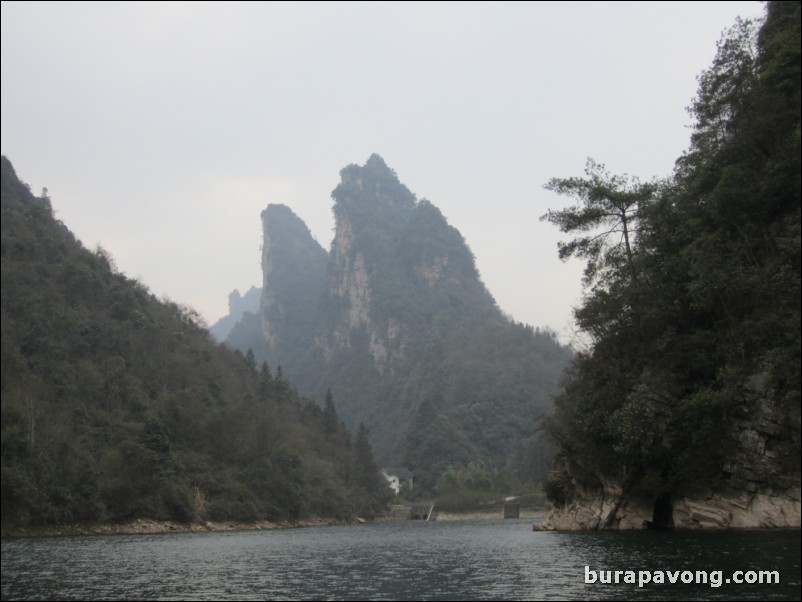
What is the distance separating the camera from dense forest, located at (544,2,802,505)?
2972 centimetres

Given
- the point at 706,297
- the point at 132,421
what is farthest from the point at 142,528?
the point at 706,297

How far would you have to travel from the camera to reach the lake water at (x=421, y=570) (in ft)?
59.0

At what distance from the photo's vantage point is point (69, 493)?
52.8 metres

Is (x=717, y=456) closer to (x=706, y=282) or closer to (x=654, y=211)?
(x=706, y=282)

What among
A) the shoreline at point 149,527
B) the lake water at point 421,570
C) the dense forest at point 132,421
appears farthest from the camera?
the dense forest at point 132,421

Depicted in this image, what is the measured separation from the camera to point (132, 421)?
226 feet

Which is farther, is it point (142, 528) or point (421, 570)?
point (142, 528)

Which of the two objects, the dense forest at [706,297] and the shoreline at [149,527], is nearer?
the dense forest at [706,297]

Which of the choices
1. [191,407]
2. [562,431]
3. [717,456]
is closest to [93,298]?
[191,407]

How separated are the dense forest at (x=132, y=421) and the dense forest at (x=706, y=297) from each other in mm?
29782

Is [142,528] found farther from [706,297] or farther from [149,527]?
[706,297]

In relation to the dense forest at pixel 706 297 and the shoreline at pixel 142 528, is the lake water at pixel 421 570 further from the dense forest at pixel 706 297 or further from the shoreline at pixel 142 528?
the shoreline at pixel 142 528

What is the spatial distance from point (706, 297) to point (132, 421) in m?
54.5

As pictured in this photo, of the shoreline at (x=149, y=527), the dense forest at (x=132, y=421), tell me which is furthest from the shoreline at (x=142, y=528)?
the dense forest at (x=132, y=421)
